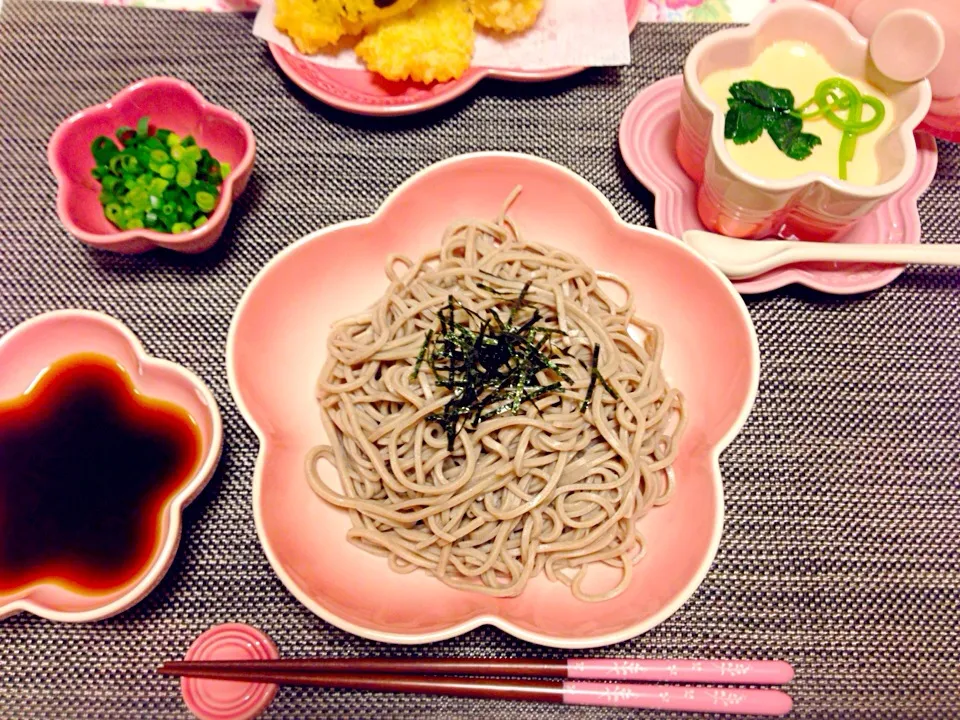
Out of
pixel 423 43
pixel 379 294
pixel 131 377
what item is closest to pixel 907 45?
pixel 423 43

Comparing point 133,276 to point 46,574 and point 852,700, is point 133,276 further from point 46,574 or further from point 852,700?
point 852,700

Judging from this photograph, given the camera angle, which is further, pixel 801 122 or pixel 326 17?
pixel 326 17

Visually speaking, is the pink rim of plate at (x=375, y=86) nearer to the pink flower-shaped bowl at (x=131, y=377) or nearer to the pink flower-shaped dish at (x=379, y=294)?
the pink flower-shaped dish at (x=379, y=294)

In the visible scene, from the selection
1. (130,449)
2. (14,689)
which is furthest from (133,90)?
(14,689)

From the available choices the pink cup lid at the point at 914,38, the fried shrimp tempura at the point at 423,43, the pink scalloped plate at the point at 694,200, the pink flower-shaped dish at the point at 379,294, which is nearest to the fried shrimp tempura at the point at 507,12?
the fried shrimp tempura at the point at 423,43

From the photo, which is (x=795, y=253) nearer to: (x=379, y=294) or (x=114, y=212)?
(x=379, y=294)

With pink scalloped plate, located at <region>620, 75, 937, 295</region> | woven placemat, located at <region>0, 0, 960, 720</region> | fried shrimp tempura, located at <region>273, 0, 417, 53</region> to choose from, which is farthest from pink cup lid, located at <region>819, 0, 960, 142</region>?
fried shrimp tempura, located at <region>273, 0, 417, 53</region>
